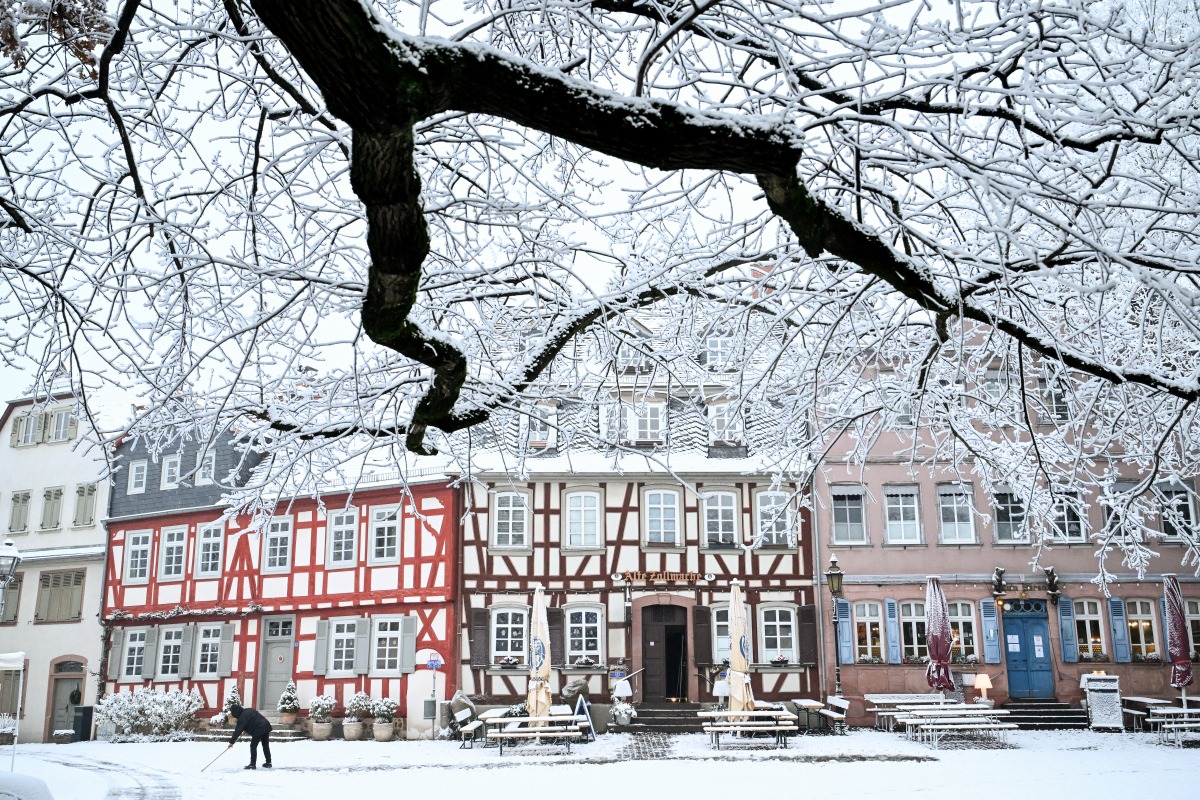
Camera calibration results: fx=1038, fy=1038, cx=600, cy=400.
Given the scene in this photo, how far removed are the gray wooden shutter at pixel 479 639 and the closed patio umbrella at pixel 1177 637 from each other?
13.3m

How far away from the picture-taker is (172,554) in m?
25.2

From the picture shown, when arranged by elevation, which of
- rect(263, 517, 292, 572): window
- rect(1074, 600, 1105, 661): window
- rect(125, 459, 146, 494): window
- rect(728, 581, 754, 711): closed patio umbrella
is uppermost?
rect(125, 459, 146, 494): window

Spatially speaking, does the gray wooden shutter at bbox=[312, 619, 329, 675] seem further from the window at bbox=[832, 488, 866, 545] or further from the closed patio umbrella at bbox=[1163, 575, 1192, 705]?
the closed patio umbrella at bbox=[1163, 575, 1192, 705]

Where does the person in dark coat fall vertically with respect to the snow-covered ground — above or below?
above

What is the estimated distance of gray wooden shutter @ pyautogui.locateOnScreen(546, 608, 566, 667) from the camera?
21.9 metres

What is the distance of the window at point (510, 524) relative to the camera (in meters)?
22.6

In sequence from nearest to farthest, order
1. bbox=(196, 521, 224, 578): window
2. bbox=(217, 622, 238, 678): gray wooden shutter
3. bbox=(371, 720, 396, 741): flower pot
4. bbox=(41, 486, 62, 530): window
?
bbox=(371, 720, 396, 741): flower pot
bbox=(217, 622, 238, 678): gray wooden shutter
bbox=(196, 521, 224, 578): window
bbox=(41, 486, 62, 530): window

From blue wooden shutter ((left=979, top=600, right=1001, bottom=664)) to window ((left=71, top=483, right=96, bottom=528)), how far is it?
70.9 ft

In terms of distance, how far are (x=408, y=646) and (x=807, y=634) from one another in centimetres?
845

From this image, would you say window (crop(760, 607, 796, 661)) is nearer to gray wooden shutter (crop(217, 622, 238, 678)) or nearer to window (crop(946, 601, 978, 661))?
window (crop(946, 601, 978, 661))

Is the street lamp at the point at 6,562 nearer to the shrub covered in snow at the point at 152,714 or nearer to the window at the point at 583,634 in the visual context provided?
the window at the point at 583,634

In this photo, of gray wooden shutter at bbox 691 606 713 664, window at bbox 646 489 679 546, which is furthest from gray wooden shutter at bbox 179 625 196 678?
gray wooden shutter at bbox 691 606 713 664

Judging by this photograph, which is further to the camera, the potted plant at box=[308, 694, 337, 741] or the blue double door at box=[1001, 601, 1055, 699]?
the potted plant at box=[308, 694, 337, 741]

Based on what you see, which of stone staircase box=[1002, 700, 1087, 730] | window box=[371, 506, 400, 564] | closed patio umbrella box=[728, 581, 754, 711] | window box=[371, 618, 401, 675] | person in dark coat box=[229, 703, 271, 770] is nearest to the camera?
person in dark coat box=[229, 703, 271, 770]
